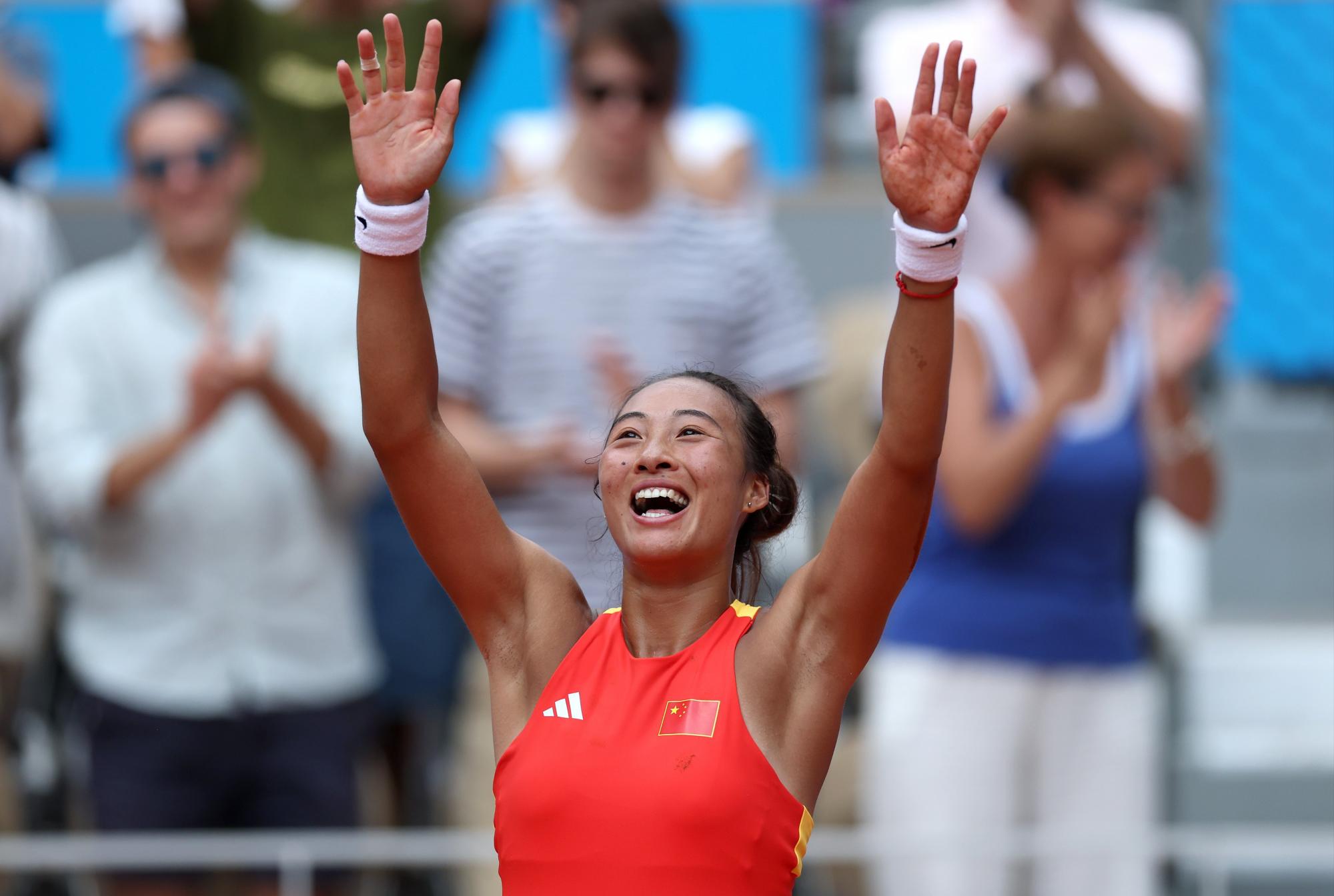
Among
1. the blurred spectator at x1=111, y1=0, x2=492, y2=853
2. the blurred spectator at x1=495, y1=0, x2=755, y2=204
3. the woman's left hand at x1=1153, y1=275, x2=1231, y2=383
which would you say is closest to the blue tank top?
the woman's left hand at x1=1153, y1=275, x2=1231, y2=383

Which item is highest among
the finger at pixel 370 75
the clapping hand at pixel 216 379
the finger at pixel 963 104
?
the finger at pixel 963 104

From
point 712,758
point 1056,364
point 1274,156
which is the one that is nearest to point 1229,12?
point 1274,156

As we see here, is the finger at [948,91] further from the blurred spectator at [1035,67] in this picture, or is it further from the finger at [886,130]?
the blurred spectator at [1035,67]

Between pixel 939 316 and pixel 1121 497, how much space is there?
2151mm

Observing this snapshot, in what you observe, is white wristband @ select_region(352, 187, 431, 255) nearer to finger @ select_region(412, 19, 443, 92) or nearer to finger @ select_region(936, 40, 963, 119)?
finger @ select_region(412, 19, 443, 92)

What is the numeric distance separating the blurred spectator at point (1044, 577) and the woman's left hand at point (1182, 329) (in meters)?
0.01

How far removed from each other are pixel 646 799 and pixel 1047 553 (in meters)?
2.19

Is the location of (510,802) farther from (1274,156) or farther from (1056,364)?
(1274,156)

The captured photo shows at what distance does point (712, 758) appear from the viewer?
226 cm

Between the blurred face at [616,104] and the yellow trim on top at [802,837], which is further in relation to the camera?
the blurred face at [616,104]

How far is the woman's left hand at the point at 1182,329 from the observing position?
14.6ft

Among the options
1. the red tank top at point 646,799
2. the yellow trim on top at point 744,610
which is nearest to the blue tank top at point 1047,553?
the yellow trim on top at point 744,610

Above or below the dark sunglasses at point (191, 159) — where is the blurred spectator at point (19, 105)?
below

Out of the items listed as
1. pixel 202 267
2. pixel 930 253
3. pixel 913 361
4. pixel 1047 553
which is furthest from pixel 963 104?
pixel 202 267
